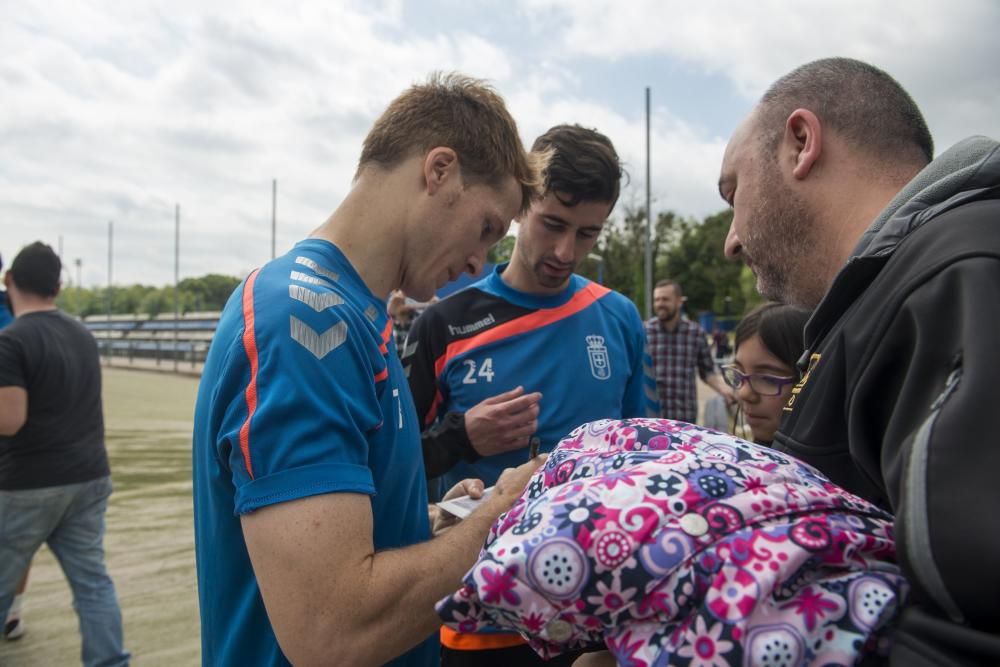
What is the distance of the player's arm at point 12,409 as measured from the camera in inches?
142

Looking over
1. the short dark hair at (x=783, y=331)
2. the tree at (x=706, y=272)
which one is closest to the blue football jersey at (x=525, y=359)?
the short dark hair at (x=783, y=331)

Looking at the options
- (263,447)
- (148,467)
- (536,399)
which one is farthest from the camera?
(148,467)

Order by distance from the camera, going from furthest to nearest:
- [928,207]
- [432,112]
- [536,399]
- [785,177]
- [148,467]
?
[148,467], [536,399], [432,112], [785,177], [928,207]

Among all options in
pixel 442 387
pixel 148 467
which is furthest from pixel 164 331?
pixel 442 387

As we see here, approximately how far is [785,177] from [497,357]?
144 cm

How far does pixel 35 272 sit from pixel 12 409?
2.78 feet

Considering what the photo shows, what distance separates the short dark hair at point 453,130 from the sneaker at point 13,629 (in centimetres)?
457

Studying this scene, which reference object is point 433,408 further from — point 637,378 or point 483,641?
point 483,641

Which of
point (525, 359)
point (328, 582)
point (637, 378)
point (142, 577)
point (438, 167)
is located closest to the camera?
point (328, 582)

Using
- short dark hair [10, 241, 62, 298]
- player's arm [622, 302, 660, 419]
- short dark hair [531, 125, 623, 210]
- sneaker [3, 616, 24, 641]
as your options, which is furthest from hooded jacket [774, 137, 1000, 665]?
sneaker [3, 616, 24, 641]

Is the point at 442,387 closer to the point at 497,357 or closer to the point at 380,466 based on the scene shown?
the point at 497,357

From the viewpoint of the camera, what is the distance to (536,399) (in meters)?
2.35

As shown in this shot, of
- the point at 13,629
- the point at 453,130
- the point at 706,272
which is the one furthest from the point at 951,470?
the point at 706,272

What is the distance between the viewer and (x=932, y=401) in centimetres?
83
